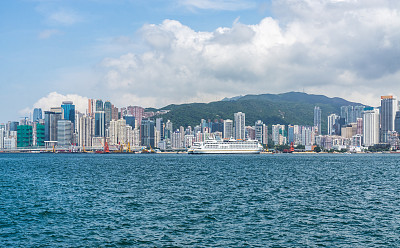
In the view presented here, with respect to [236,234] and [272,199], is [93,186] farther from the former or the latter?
[236,234]

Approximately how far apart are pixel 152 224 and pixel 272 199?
15.0 meters

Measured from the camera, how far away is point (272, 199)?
3953 cm

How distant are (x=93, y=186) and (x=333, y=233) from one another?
33665 millimetres

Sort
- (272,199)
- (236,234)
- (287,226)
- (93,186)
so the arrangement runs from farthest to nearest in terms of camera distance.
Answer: (93,186) < (272,199) < (287,226) < (236,234)

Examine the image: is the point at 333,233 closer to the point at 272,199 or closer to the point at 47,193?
the point at 272,199

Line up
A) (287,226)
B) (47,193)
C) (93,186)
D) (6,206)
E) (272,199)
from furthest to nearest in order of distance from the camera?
(93,186) < (47,193) < (272,199) < (6,206) < (287,226)

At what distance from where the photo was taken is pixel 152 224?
28422mm

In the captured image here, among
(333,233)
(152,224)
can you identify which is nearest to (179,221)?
(152,224)

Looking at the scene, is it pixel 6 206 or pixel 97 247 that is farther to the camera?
pixel 6 206

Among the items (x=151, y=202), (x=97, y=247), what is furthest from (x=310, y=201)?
(x=97, y=247)

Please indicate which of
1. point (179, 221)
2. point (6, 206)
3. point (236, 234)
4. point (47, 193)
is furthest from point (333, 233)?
point (47, 193)

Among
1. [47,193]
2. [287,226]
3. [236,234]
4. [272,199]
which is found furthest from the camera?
[47,193]

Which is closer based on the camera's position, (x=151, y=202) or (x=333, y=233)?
(x=333, y=233)

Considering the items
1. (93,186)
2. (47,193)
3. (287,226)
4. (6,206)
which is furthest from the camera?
(93,186)
